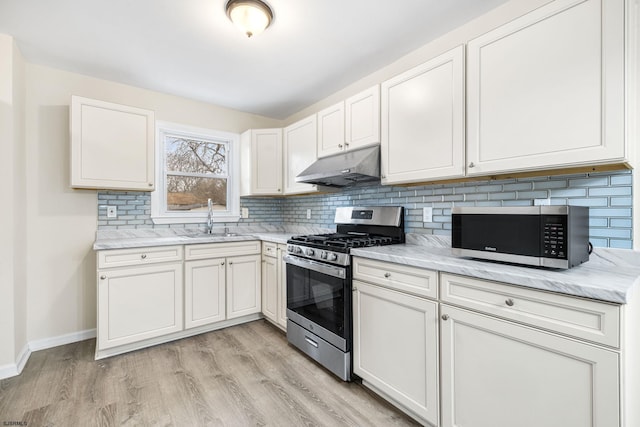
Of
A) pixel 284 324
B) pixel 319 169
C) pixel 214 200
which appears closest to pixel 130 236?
pixel 214 200

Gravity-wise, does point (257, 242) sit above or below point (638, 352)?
above

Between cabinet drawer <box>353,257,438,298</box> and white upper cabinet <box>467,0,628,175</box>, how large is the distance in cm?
67

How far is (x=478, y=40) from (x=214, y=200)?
9.88 ft

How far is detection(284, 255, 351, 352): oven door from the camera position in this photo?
204cm

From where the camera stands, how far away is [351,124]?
2.51 meters

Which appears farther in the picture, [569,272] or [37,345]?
[37,345]

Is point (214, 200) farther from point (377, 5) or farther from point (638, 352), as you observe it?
point (638, 352)

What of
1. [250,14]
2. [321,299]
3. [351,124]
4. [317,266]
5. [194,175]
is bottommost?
[321,299]

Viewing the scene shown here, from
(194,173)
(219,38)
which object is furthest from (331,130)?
(194,173)

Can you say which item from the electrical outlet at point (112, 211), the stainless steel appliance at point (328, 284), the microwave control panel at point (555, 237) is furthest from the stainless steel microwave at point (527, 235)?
the electrical outlet at point (112, 211)

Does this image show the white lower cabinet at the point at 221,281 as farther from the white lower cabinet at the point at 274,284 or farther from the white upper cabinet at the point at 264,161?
the white upper cabinet at the point at 264,161

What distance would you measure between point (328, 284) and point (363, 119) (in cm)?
133

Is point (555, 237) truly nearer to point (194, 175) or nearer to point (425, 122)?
point (425, 122)

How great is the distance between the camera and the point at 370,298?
1918 mm
